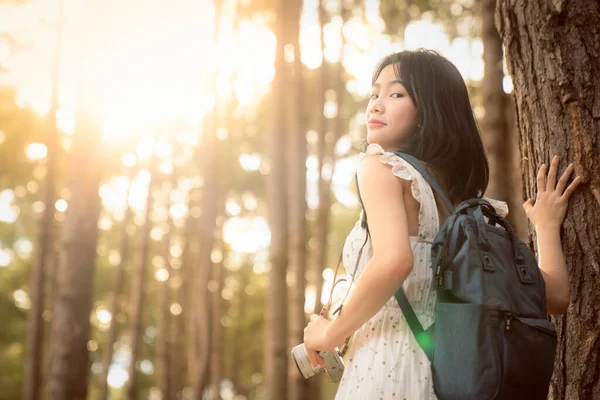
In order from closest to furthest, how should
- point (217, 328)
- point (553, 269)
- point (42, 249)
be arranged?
1. point (553, 269)
2. point (42, 249)
3. point (217, 328)

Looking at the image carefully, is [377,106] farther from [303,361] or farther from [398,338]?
[303,361]

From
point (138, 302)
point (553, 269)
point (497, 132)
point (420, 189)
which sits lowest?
point (138, 302)

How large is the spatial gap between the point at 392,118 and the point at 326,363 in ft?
2.78

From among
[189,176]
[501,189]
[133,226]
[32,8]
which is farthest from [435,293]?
[133,226]

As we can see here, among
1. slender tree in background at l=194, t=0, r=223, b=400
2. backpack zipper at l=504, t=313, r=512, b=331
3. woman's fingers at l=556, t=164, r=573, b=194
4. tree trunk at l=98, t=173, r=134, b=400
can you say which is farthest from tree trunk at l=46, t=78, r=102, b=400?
tree trunk at l=98, t=173, r=134, b=400

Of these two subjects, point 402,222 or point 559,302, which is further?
point 559,302

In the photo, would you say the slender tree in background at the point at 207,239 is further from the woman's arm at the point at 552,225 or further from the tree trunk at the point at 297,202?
the woman's arm at the point at 552,225

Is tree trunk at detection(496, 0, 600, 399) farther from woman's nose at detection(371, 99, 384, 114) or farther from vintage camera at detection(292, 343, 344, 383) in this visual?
vintage camera at detection(292, 343, 344, 383)

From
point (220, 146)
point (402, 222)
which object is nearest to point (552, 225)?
point (402, 222)

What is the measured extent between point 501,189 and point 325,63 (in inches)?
217

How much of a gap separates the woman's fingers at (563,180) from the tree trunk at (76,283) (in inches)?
185

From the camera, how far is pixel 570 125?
2293 mm

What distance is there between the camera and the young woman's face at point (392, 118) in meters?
1.98

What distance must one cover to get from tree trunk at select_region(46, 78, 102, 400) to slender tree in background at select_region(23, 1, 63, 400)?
4.73 metres
